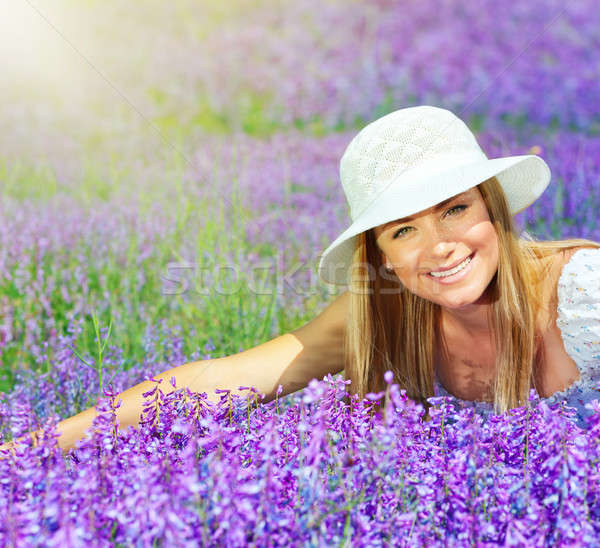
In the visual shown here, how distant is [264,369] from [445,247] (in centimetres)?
83

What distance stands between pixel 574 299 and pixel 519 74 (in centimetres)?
707

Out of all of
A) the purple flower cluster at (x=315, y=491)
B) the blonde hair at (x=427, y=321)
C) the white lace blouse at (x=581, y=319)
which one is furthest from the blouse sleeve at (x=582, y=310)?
the purple flower cluster at (x=315, y=491)

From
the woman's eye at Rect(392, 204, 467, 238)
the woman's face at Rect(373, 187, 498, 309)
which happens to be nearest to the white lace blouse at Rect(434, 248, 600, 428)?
the woman's face at Rect(373, 187, 498, 309)

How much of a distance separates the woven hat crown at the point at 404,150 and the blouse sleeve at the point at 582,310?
57 centimetres

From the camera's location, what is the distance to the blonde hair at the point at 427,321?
106 inches

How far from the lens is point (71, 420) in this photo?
2.29 m

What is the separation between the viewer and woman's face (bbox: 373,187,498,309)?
2455 mm

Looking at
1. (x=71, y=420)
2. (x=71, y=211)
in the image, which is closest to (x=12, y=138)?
(x=71, y=211)

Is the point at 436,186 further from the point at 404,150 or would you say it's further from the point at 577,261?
the point at 577,261

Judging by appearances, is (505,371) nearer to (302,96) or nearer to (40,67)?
(302,96)

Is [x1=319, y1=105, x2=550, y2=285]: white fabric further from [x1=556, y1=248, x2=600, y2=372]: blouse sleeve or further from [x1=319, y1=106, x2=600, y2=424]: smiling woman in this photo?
[x1=556, y1=248, x2=600, y2=372]: blouse sleeve

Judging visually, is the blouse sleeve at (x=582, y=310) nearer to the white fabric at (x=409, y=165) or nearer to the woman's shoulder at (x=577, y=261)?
the woman's shoulder at (x=577, y=261)

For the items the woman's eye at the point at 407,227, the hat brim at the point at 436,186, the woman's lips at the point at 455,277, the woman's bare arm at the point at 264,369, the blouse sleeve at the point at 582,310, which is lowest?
the woman's bare arm at the point at 264,369

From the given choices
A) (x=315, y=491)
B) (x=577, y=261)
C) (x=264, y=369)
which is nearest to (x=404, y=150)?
(x=577, y=261)
